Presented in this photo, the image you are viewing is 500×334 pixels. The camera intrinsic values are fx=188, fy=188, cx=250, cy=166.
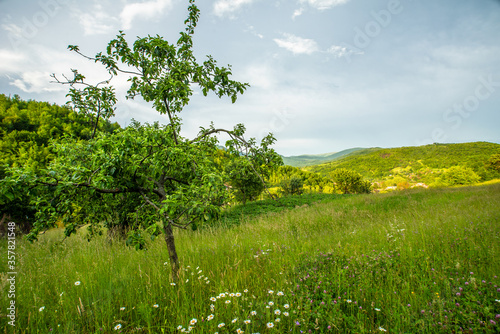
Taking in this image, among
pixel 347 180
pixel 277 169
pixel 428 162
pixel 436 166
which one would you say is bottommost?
pixel 347 180

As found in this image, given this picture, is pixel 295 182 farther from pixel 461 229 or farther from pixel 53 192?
pixel 53 192

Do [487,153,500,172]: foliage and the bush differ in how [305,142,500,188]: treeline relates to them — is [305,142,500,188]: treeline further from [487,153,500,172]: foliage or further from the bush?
the bush

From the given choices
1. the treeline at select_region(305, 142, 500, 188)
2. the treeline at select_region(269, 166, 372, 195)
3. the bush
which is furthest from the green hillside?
the bush

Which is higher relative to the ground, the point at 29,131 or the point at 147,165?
the point at 29,131

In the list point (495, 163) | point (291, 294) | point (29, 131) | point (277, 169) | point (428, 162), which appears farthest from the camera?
point (428, 162)

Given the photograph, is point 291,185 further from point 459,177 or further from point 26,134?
point 26,134

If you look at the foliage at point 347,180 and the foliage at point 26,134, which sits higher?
the foliage at point 26,134

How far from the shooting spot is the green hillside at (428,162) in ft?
154

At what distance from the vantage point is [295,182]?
47.1 metres

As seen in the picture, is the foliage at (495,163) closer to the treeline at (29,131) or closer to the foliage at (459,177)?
the foliage at (459,177)

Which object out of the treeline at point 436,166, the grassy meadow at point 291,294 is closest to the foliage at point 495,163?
the treeline at point 436,166

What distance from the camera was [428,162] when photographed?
193 feet

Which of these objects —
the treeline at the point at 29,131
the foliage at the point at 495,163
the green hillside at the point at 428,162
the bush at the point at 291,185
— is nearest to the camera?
the treeline at the point at 29,131

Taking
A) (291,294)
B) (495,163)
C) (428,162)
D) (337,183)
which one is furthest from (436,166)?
(291,294)
